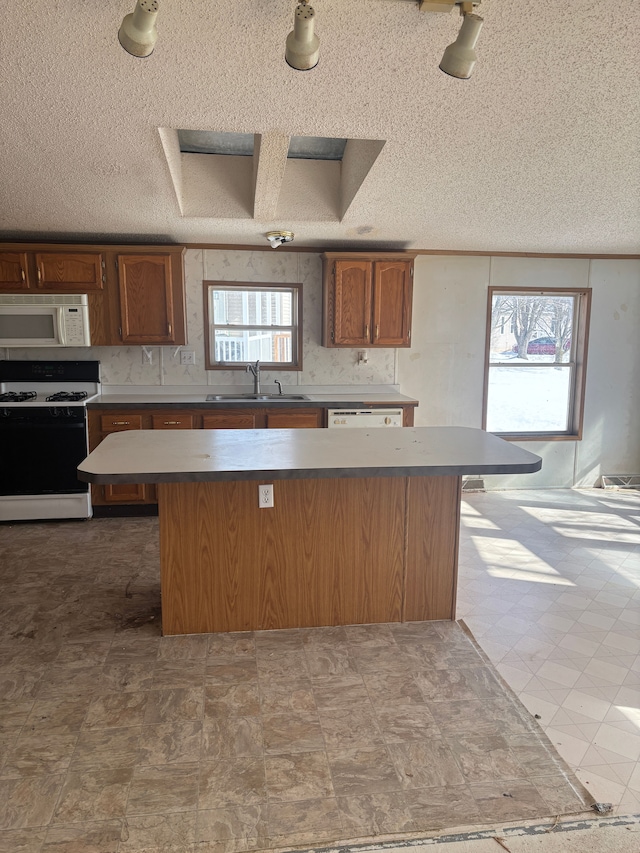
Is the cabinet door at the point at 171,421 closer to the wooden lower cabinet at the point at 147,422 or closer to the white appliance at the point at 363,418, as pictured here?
the wooden lower cabinet at the point at 147,422

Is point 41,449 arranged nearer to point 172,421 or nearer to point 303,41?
point 172,421

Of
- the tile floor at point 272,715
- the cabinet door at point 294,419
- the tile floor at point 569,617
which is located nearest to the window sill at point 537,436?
A: the tile floor at point 569,617

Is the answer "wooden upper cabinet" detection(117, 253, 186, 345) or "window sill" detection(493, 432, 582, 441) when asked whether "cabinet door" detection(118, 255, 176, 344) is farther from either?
"window sill" detection(493, 432, 582, 441)

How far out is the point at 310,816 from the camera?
167cm

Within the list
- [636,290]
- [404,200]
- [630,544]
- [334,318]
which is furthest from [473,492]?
[404,200]

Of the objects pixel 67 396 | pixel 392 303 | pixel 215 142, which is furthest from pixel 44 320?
pixel 392 303

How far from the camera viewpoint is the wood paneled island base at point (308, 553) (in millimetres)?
2662

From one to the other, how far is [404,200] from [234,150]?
1209 millimetres

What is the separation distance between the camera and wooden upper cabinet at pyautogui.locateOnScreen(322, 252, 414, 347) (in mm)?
4773

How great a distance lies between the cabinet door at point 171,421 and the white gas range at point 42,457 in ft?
1.74

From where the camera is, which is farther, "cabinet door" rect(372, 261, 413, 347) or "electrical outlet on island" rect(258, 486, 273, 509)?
"cabinet door" rect(372, 261, 413, 347)

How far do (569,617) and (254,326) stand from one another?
343cm

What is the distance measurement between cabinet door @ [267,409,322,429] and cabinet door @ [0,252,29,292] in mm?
2180

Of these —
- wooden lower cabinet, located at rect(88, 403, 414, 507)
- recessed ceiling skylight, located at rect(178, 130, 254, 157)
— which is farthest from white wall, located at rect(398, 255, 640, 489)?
recessed ceiling skylight, located at rect(178, 130, 254, 157)
